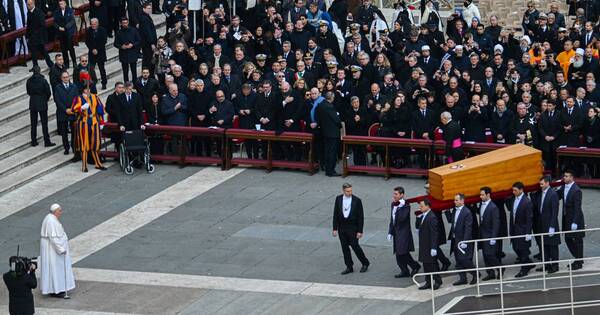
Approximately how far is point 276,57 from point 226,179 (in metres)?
4.81

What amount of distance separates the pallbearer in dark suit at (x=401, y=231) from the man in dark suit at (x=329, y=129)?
233 inches

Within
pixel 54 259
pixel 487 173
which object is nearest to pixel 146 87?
pixel 54 259

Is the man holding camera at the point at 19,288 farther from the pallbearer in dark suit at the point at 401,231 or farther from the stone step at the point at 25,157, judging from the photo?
the stone step at the point at 25,157

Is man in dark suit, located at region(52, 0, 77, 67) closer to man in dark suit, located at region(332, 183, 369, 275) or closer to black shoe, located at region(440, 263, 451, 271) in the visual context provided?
man in dark suit, located at region(332, 183, 369, 275)

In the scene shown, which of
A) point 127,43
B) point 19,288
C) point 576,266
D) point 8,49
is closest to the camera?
point 19,288

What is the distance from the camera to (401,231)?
86.4 feet

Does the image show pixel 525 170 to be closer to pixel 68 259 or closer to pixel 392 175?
pixel 392 175

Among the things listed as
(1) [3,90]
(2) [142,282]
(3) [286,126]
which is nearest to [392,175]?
(3) [286,126]

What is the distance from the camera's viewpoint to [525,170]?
27719 millimetres

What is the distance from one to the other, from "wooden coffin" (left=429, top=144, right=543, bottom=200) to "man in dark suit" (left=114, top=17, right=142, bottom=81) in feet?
37.3

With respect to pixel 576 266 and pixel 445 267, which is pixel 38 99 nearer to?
pixel 445 267

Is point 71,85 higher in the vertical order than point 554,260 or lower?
higher

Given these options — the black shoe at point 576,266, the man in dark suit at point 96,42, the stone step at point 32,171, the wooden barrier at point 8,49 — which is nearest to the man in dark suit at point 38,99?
the stone step at point 32,171

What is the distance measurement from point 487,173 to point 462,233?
1688mm
